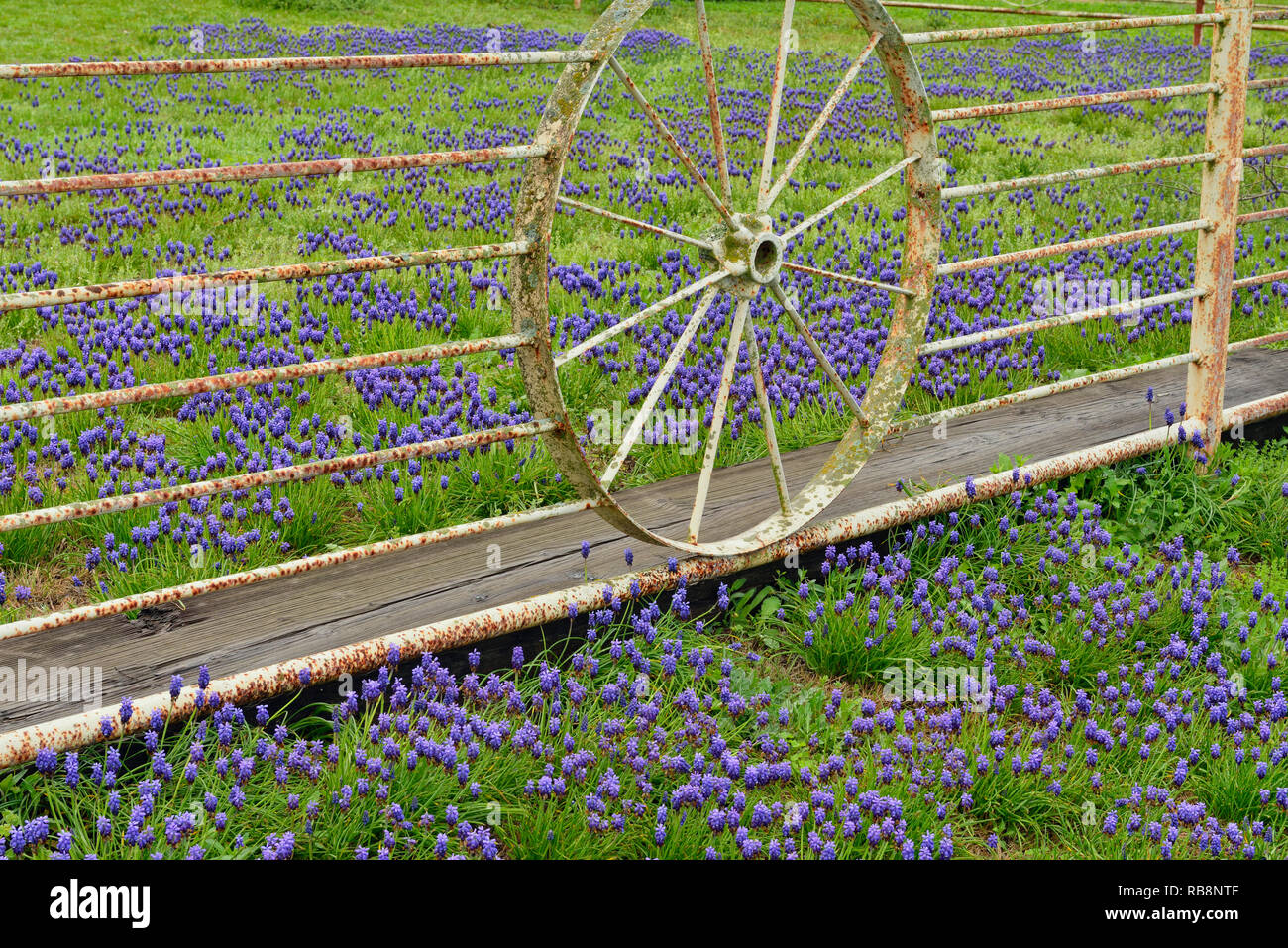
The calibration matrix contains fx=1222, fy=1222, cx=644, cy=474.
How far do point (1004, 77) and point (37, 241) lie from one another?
40.6 ft

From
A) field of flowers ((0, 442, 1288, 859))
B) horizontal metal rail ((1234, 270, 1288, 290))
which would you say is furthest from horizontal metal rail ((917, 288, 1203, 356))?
field of flowers ((0, 442, 1288, 859))

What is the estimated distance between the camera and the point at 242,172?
3229mm

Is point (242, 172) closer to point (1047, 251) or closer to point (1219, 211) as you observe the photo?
point (1047, 251)

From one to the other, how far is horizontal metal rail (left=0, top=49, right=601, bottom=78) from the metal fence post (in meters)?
3.26

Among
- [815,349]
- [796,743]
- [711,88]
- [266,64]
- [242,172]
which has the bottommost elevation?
[796,743]

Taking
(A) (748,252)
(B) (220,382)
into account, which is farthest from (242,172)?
(A) (748,252)

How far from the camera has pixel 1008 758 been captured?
3471 mm

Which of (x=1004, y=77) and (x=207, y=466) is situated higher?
(x=1004, y=77)

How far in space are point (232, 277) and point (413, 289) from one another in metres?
3.99

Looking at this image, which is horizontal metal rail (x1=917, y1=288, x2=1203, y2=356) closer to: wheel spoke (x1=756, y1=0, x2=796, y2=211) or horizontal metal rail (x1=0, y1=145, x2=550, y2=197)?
wheel spoke (x1=756, y1=0, x2=796, y2=211)

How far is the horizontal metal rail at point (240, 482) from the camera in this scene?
3.14 m

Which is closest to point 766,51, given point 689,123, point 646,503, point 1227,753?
point 689,123

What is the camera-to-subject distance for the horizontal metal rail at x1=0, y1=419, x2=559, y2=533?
123 inches
